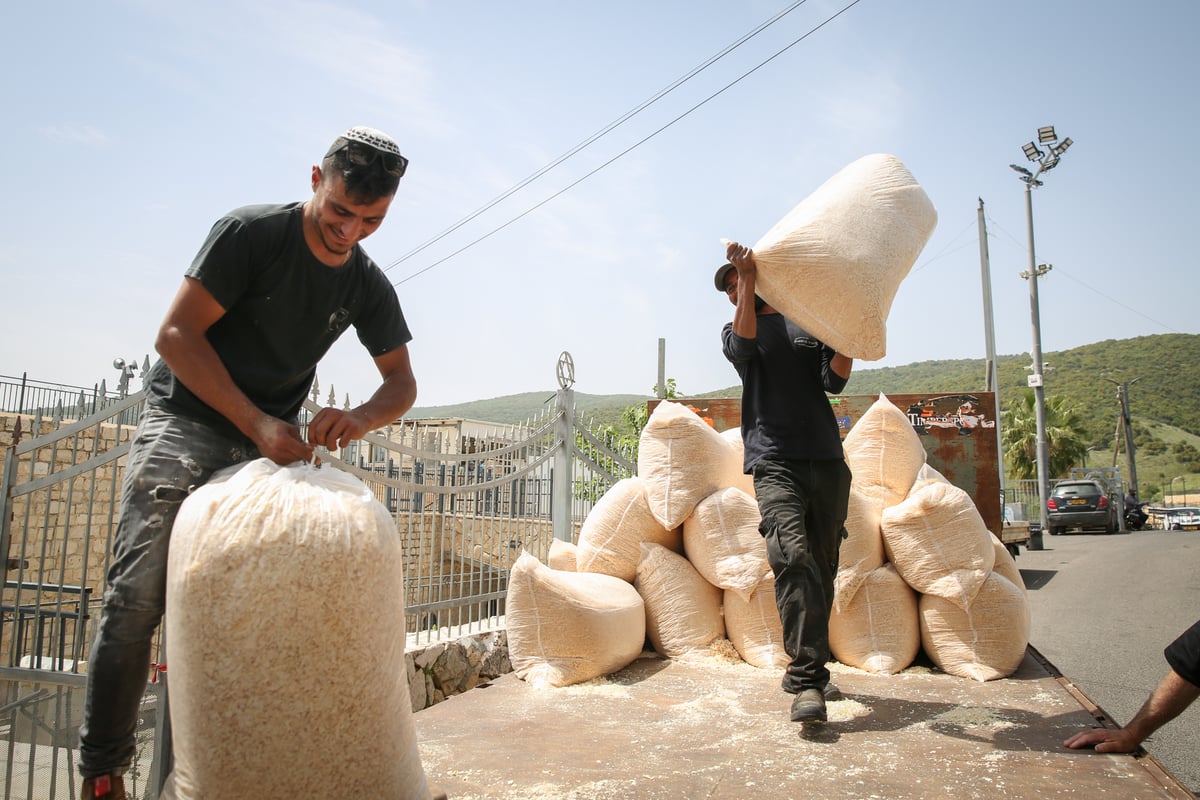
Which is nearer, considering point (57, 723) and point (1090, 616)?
point (57, 723)

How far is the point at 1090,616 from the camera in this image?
8273 mm

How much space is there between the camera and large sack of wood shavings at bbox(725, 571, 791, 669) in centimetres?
336

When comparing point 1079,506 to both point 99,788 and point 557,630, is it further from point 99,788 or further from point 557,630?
point 99,788

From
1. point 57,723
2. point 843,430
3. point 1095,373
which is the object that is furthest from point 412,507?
point 1095,373

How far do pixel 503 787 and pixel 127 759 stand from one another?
820 mm

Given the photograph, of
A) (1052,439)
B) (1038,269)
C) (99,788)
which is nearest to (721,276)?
(99,788)

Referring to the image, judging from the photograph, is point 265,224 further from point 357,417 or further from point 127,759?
point 127,759

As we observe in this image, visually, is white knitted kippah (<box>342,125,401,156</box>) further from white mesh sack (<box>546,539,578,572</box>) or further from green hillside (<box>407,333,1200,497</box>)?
green hillside (<box>407,333,1200,497</box>)

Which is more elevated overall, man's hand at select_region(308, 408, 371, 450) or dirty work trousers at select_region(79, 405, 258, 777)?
man's hand at select_region(308, 408, 371, 450)

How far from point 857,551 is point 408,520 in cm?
250

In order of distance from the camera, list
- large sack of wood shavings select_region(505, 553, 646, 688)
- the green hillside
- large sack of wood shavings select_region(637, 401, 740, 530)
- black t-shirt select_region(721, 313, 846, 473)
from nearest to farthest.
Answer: black t-shirt select_region(721, 313, 846, 473) < large sack of wood shavings select_region(505, 553, 646, 688) < large sack of wood shavings select_region(637, 401, 740, 530) < the green hillside

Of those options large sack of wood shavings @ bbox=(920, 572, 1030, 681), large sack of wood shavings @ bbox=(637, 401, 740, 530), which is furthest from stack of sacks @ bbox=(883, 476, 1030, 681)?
large sack of wood shavings @ bbox=(637, 401, 740, 530)

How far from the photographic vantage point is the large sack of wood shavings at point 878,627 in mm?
3316

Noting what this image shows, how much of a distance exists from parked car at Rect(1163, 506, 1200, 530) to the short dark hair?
Result: 31164 mm
